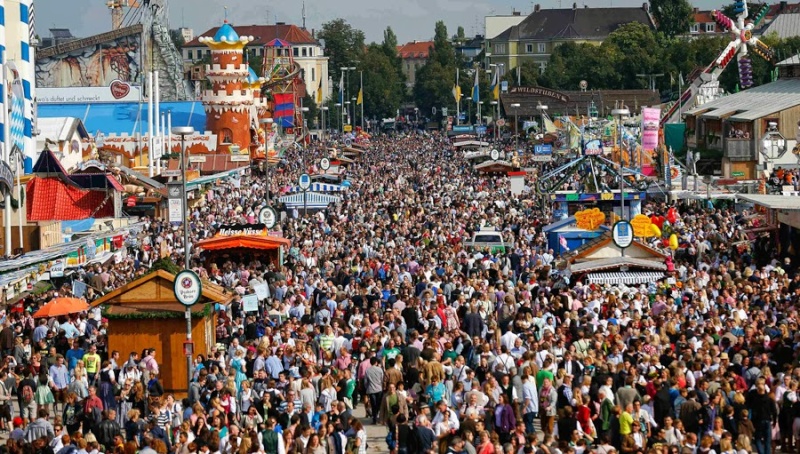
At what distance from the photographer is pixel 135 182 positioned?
5522cm

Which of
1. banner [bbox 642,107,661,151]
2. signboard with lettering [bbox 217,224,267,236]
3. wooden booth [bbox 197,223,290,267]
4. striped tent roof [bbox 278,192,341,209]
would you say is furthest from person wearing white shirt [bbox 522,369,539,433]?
banner [bbox 642,107,661,151]

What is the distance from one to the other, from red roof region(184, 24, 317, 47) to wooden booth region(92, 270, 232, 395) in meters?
158

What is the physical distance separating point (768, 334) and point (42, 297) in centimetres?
1340

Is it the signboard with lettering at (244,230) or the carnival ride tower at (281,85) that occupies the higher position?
the carnival ride tower at (281,85)

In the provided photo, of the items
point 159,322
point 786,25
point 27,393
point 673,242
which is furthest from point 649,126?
point 786,25

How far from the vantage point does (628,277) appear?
2992 cm

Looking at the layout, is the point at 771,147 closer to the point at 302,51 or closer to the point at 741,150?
the point at 741,150

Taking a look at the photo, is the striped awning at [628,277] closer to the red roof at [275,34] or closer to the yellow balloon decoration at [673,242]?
the yellow balloon decoration at [673,242]

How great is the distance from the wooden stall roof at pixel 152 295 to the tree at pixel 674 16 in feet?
412

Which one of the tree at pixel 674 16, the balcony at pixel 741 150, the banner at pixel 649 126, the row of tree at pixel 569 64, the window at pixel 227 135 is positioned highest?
the tree at pixel 674 16

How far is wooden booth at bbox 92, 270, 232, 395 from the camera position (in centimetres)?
2339

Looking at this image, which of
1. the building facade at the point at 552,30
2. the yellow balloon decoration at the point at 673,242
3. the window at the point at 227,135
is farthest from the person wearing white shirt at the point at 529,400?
the building facade at the point at 552,30

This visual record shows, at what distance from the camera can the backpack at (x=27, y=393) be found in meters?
22.0

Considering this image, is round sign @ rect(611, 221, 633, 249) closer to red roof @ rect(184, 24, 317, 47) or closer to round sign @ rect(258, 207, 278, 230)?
round sign @ rect(258, 207, 278, 230)
